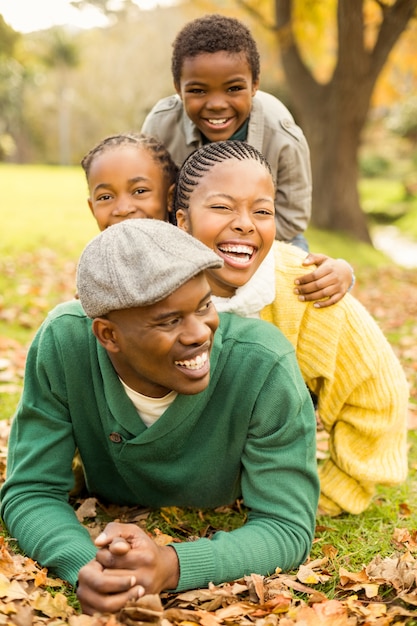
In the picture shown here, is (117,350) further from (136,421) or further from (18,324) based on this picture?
(18,324)

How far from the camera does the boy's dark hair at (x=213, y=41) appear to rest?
3.67m

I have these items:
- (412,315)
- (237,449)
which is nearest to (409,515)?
(237,449)

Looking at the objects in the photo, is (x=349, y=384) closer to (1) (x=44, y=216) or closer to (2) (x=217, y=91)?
(2) (x=217, y=91)

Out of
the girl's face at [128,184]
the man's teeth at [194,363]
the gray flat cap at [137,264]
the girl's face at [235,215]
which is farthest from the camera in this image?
the girl's face at [128,184]

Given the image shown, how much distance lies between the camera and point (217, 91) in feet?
12.1

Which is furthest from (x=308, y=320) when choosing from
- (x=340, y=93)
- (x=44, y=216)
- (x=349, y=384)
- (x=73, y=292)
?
(x=340, y=93)

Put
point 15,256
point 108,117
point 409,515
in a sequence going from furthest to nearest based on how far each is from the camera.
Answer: point 108,117, point 15,256, point 409,515

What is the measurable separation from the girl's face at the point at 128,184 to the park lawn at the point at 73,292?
4.61 feet

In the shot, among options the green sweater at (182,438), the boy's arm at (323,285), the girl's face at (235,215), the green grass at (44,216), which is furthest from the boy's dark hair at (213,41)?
the green grass at (44,216)

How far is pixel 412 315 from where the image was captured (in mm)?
7895

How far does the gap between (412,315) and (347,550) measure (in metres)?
5.29

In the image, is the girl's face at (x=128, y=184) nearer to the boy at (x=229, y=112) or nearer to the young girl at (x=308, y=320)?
the young girl at (x=308, y=320)

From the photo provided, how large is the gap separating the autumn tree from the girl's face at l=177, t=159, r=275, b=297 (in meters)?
10.6

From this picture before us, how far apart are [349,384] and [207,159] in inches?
46.1
